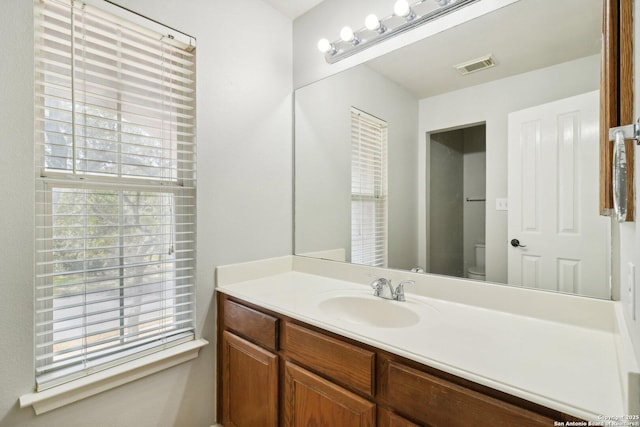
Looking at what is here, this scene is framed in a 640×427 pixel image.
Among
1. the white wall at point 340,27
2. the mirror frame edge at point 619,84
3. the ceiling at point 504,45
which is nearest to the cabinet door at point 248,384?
the mirror frame edge at point 619,84

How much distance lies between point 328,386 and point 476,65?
4.70 feet

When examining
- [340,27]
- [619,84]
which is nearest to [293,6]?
[340,27]

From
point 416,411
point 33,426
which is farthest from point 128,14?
point 416,411

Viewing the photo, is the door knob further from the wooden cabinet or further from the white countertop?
the wooden cabinet

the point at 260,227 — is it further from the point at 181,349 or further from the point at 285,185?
the point at 181,349

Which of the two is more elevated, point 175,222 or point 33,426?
point 175,222

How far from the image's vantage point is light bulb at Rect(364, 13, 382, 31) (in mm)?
1476

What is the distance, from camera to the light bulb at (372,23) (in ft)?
4.84

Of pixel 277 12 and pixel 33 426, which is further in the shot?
pixel 277 12

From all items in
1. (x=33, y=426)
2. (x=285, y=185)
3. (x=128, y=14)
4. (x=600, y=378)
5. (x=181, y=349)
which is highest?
(x=128, y=14)

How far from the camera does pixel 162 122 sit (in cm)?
146

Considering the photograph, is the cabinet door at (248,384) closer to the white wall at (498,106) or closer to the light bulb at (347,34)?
the white wall at (498,106)

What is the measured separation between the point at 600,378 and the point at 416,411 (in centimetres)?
45

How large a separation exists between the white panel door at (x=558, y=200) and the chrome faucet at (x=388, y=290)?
1.42 feet
